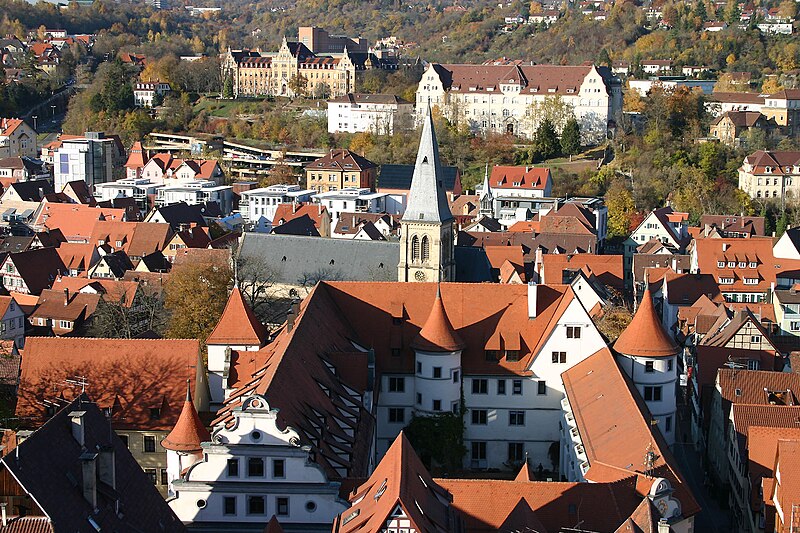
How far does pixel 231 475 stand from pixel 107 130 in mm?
106184

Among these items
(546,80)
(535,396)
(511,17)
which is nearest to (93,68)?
(511,17)

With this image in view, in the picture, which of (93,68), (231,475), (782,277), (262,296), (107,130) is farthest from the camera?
(93,68)

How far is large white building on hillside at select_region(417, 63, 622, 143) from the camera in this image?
11156 cm

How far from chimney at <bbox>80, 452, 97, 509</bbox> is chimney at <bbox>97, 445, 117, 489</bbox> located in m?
0.90

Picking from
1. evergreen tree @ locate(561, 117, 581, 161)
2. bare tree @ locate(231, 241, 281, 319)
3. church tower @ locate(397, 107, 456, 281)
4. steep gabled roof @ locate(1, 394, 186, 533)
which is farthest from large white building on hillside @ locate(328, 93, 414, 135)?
steep gabled roof @ locate(1, 394, 186, 533)

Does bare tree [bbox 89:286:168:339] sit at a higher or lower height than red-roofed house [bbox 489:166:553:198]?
lower

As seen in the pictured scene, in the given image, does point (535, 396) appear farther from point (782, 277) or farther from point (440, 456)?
point (782, 277)

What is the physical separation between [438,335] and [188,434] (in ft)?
36.8

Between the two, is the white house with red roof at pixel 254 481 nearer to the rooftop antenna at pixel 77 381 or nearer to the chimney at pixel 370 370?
the rooftop antenna at pixel 77 381

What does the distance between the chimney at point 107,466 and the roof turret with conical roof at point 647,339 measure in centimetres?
2006

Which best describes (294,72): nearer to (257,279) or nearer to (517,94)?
(517,94)

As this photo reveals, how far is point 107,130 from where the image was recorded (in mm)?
130125

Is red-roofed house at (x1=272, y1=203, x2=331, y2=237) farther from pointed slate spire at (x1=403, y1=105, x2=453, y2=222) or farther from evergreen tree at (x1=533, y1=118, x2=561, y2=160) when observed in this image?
evergreen tree at (x1=533, y1=118, x2=561, y2=160)

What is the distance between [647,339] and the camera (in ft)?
127
